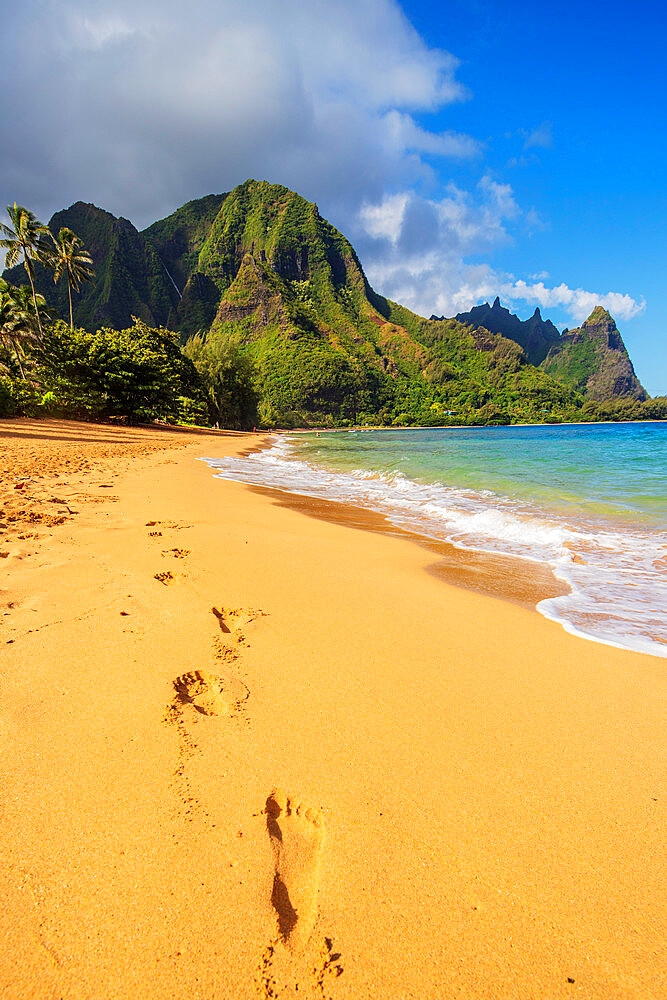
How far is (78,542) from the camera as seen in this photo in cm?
423

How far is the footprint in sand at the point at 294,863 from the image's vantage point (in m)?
1.21

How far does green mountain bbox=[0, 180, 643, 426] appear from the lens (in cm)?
12356

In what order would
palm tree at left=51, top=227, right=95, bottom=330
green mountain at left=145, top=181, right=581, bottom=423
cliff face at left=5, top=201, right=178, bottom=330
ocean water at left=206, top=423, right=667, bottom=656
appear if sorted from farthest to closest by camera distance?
cliff face at left=5, top=201, right=178, bottom=330
green mountain at left=145, top=181, right=581, bottom=423
palm tree at left=51, top=227, right=95, bottom=330
ocean water at left=206, top=423, right=667, bottom=656

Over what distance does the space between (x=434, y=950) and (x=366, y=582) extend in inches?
120

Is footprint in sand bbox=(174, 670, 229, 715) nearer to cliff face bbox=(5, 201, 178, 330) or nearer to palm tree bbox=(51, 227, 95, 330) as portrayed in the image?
palm tree bbox=(51, 227, 95, 330)

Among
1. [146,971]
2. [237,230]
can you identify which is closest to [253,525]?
[146,971]

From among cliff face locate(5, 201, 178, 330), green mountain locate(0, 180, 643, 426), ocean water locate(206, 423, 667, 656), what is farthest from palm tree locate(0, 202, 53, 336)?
cliff face locate(5, 201, 178, 330)

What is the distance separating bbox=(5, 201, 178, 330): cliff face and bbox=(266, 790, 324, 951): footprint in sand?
17565 cm

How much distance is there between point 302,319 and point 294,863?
495 feet

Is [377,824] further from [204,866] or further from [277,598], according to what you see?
[277,598]

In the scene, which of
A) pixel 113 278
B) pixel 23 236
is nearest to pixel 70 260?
pixel 23 236

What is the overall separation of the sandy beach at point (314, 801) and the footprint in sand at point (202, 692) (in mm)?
14

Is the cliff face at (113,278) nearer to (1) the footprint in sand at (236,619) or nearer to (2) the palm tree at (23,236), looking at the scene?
(2) the palm tree at (23,236)

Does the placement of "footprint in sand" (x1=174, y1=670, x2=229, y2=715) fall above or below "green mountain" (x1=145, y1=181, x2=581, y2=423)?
below
